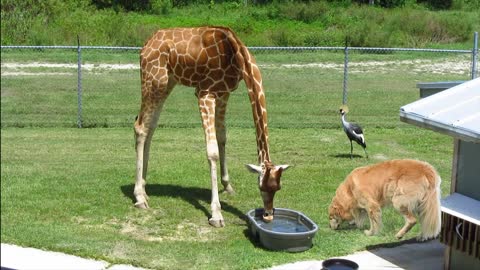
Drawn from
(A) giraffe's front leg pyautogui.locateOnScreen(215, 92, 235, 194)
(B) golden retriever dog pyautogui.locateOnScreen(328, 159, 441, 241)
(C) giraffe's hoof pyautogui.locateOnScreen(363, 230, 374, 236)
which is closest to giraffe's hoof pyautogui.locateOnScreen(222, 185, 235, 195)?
(A) giraffe's front leg pyautogui.locateOnScreen(215, 92, 235, 194)

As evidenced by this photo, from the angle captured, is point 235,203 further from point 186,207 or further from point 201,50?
point 201,50

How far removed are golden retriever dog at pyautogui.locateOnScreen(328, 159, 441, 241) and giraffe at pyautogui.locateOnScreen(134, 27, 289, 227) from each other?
128cm

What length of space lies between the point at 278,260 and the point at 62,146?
12.3ft

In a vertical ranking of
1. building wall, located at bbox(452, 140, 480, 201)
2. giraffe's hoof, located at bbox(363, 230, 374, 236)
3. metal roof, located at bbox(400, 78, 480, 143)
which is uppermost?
metal roof, located at bbox(400, 78, 480, 143)

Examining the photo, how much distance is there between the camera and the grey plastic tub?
746 cm

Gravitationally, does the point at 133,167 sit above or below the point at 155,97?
below

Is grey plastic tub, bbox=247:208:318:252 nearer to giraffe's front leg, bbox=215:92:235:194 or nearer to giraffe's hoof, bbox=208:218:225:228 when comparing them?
giraffe's hoof, bbox=208:218:225:228

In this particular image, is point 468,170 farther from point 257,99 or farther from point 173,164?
point 173,164

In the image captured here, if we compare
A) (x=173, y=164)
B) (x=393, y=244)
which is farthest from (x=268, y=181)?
(x=173, y=164)

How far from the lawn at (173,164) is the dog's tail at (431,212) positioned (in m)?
0.89

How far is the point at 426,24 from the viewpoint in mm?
28406

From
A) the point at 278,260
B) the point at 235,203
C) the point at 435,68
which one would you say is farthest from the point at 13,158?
the point at 435,68

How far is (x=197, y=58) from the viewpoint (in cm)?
881

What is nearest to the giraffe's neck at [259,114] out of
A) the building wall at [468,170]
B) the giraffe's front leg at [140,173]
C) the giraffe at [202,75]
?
the giraffe at [202,75]
